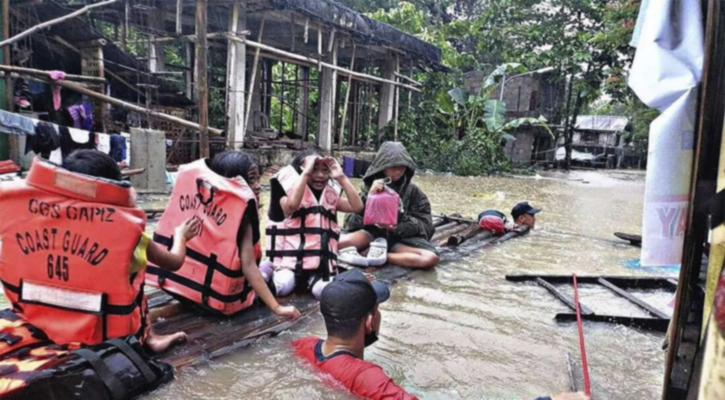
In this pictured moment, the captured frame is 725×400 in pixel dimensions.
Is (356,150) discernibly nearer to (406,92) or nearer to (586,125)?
(406,92)

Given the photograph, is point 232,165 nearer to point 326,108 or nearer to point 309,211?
point 309,211

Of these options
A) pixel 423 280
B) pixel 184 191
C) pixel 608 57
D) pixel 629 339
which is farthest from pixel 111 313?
pixel 608 57

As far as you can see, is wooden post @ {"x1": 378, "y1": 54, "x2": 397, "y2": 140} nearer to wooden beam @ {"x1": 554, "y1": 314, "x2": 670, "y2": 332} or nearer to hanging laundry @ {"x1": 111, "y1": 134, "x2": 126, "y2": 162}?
hanging laundry @ {"x1": 111, "y1": 134, "x2": 126, "y2": 162}

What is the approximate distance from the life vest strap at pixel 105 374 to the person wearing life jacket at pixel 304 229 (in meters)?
1.60

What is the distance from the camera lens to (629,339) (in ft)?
11.2

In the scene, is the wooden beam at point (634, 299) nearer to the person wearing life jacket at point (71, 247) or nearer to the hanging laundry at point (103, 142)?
the person wearing life jacket at point (71, 247)

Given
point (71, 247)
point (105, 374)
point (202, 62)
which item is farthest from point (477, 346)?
point (202, 62)

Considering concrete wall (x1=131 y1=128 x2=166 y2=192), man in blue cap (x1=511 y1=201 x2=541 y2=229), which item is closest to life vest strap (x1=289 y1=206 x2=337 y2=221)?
man in blue cap (x1=511 y1=201 x2=541 y2=229)

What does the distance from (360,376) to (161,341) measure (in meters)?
1.21

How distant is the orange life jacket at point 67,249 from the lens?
7.25 ft

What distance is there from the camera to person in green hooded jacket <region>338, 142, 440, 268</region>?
476 centimetres

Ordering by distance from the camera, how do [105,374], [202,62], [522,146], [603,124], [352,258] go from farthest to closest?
1. [603,124]
2. [522,146]
3. [202,62]
4. [352,258]
5. [105,374]

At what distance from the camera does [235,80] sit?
35.2ft

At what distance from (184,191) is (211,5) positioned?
9.45 metres
